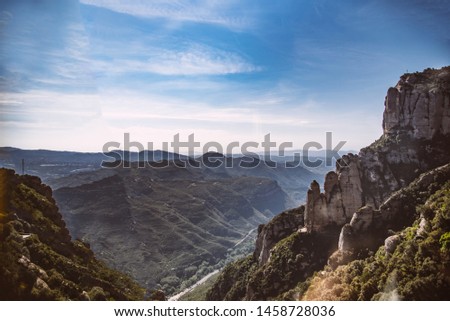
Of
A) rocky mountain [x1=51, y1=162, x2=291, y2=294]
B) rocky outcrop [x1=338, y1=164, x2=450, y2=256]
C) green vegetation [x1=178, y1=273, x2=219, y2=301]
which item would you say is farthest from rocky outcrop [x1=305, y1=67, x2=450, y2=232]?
rocky mountain [x1=51, y1=162, x2=291, y2=294]

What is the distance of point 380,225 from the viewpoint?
23219 mm

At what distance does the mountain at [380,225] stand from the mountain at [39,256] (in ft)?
34.4

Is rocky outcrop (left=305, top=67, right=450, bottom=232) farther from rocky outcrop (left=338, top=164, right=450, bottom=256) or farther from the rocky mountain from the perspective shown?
the rocky mountain

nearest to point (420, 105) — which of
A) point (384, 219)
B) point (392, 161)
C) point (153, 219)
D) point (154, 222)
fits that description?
point (392, 161)

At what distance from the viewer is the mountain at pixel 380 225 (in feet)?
53.0

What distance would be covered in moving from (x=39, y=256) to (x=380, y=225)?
19288 millimetres

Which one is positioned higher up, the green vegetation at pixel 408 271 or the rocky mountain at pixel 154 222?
the green vegetation at pixel 408 271

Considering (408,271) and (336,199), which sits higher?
(336,199)

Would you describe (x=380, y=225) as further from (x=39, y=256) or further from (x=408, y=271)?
(x=39, y=256)

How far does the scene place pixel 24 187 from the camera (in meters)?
22.0

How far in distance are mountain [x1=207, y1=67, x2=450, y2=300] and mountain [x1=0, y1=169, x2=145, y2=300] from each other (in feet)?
34.4

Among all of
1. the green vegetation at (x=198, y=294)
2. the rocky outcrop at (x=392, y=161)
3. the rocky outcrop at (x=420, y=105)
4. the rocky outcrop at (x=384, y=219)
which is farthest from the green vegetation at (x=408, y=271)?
the green vegetation at (x=198, y=294)

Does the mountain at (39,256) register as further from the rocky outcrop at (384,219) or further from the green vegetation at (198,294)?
the green vegetation at (198,294)
